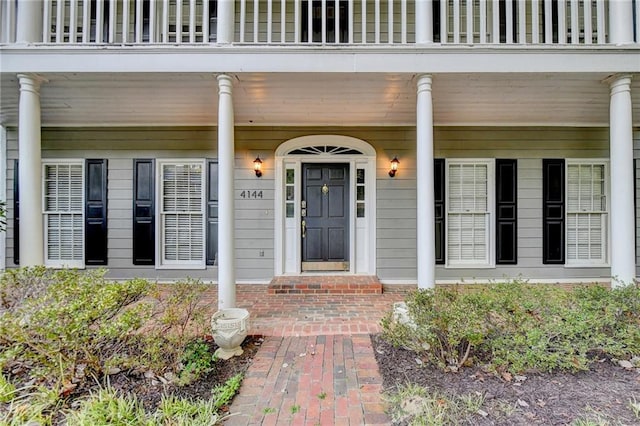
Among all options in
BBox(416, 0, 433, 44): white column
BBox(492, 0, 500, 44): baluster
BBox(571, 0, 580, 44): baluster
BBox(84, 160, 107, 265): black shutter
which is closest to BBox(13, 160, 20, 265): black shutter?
BBox(84, 160, 107, 265): black shutter

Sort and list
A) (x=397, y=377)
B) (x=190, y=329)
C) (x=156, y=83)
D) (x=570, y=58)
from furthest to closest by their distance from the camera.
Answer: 1. (x=156, y=83)
2. (x=570, y=58)
3. (x=190, y=329)
4. (x=397, y=377)

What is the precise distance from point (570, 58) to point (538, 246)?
3.11 metres

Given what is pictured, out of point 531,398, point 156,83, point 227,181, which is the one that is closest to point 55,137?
point 156,83

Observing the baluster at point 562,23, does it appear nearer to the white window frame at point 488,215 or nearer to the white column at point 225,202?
the white window frame at point 488,215

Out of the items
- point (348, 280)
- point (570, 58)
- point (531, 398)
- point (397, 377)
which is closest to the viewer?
point (531, 398)

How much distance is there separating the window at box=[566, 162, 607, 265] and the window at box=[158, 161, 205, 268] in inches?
249

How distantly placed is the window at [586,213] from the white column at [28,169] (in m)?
7.69

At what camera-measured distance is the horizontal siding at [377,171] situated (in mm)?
5375

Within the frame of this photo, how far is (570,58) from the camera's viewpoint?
11.5 ft

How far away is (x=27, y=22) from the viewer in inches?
143

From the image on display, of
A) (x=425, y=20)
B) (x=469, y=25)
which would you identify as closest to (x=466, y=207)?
(x=469, y=25)

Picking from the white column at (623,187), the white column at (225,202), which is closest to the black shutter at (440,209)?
the white column at (623,187)

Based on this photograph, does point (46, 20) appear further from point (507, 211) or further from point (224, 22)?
point (507, 211)

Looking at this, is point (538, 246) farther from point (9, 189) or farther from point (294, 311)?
point (9, 189)
